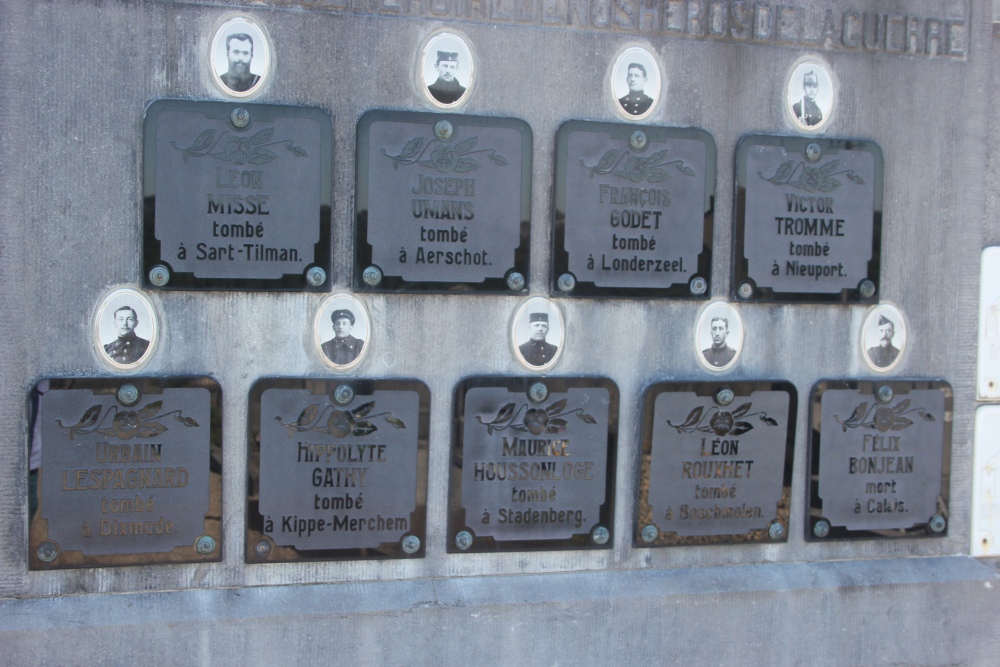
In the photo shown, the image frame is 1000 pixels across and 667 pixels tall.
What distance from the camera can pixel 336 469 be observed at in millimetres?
4191

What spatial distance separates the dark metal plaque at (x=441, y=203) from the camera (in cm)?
416

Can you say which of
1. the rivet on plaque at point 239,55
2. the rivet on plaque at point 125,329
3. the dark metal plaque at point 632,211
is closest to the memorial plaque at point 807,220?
the dark metal plaque at point 632,211

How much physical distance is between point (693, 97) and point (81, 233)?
3124 millimetres

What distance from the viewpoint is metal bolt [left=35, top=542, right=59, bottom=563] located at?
12.9 feet

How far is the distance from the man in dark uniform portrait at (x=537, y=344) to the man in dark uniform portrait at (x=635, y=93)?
1168 mm

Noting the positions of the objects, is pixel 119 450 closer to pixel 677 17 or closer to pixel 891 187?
pixel 677 17

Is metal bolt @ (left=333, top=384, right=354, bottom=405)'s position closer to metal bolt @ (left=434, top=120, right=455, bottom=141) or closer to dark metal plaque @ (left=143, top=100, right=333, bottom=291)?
dark metal plaque @ (left=143, top=100, right=333, bottom=291)

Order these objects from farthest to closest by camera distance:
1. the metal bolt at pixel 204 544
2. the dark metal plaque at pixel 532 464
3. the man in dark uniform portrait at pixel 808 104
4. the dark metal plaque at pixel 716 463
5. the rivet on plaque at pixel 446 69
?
the man in dark uniform portrait at pixel 808 104
the dark metal plaque at pixel 716 463
the dark metal plaque at pixel 532 464
the rivet on plaque at pixel 446 69
the metal bolt at pixel 204 544

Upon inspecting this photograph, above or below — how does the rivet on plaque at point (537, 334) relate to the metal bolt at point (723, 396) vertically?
above

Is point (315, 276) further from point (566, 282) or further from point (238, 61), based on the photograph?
point (566, 282)

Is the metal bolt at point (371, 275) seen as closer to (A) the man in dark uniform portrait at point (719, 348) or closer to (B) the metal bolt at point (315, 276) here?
(B) the metal bolt at point (315, 276)

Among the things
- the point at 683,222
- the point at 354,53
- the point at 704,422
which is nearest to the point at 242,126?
the point at 354,53

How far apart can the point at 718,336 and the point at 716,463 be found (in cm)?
68

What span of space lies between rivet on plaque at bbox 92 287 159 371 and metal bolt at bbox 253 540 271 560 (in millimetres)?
1035
